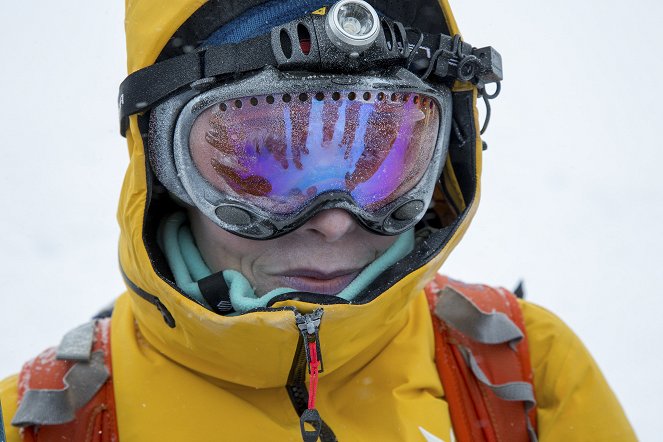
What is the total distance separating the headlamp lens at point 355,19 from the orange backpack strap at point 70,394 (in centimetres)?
120

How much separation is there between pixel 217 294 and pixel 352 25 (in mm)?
837

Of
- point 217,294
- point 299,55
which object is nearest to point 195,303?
point 217,294

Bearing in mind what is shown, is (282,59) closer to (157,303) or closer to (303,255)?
(303,255)

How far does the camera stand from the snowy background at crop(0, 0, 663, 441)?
181 inches

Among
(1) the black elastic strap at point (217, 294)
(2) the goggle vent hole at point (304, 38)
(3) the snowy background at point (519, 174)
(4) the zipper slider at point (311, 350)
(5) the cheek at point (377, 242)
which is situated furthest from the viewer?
(3) the snowy background at point (519, 174)

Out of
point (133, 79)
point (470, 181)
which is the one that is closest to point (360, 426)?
point (470, 181)

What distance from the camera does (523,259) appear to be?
17.0 ft

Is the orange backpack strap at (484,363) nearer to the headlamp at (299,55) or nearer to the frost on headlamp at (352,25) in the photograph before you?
the headlamp at (299,55)

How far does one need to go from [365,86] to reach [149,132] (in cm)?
64

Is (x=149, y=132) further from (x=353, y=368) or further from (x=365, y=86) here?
(x=353, y=368)

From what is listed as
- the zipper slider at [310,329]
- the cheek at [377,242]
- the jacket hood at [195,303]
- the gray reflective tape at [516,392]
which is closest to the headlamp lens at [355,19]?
the jacket hood at [195,303]

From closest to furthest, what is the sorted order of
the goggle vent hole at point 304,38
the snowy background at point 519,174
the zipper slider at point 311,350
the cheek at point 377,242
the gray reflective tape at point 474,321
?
the zipper slider at point 311,350
the goggle vent hole at point 304,38
the cheek at point 377,242
the gray reflective tape at point 474,321
the snowy background at point 519,174

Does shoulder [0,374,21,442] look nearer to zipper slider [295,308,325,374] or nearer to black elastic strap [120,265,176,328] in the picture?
black elastic strap [120,265,176,328]

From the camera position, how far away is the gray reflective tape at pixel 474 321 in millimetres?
2273
